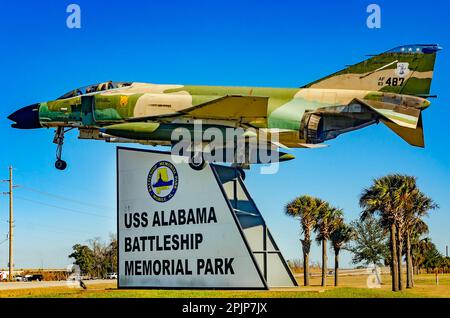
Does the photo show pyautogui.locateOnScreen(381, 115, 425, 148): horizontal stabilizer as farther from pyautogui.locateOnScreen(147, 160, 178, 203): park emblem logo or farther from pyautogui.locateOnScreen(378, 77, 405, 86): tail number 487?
pyautogui.locateOnScreen(147, 160, 178, 203): park emblem logo

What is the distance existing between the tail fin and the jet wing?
440 centimetres

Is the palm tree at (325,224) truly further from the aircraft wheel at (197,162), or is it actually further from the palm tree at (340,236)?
the aircraft wheel at (197,162)

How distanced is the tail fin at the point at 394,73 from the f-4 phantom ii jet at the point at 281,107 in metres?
0.04

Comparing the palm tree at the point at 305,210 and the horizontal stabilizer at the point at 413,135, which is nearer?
the horizontal stabilizer at the point at 413,135

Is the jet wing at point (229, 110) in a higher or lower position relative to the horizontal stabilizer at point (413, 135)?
higher

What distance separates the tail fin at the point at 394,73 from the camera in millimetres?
26906

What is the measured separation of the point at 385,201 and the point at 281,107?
1747 cm

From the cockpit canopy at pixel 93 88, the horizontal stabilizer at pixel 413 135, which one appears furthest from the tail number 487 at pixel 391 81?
the cockpit canopy at pixel 93 88

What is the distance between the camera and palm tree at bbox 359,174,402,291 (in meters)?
39.6

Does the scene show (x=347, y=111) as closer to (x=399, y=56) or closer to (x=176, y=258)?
(x=399, y=56)

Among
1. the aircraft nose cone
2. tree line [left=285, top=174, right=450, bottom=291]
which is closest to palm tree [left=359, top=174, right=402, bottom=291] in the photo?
tree line [left=285, top=174, right=450, bottom=291]

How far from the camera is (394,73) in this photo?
27.6 m

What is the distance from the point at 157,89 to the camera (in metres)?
27.8

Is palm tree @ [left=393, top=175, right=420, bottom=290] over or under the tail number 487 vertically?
under
